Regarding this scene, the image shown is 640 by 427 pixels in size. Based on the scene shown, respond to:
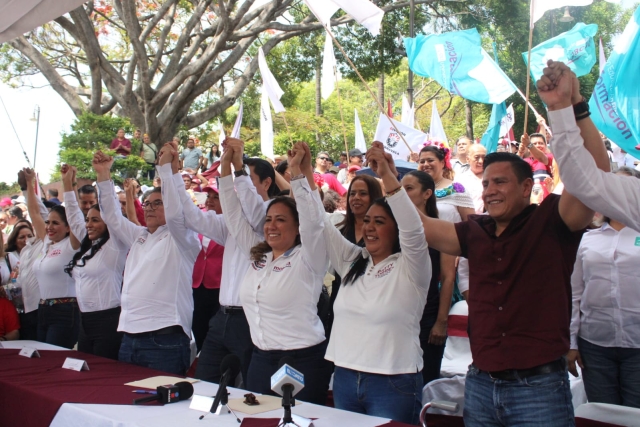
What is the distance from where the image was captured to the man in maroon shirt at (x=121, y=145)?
12.3m

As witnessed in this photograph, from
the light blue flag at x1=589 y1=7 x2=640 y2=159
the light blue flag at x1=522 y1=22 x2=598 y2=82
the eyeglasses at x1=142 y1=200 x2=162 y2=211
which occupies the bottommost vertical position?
the eyeglasses at x1=142 y1=200 x2=162 y2=211

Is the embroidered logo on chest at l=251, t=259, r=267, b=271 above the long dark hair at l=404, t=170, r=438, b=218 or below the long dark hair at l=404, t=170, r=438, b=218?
below

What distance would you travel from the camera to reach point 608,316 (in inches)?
138

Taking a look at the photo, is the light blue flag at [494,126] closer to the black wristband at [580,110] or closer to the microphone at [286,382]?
the black wristband at [580,110]

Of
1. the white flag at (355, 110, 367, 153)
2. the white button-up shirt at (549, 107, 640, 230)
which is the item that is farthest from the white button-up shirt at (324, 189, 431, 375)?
the white flag at (355, 110, 367, 153)

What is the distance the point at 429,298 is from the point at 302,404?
1122 mm

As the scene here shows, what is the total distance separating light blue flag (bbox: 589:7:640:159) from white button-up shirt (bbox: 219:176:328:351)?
2.90 meters

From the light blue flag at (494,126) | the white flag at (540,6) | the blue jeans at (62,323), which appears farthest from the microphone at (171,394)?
the light blue flag at (494,126)

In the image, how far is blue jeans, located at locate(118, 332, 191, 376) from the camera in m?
4.06

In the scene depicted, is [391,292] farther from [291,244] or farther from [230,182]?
[230,182]

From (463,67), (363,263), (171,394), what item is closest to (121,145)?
(463,67)

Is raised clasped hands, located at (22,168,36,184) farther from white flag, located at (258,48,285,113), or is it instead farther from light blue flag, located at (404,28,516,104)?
light blue flag, located at (404,28,516,104)

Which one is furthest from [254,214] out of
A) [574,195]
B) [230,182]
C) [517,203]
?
[574,195]

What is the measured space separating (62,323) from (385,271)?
118 inches
